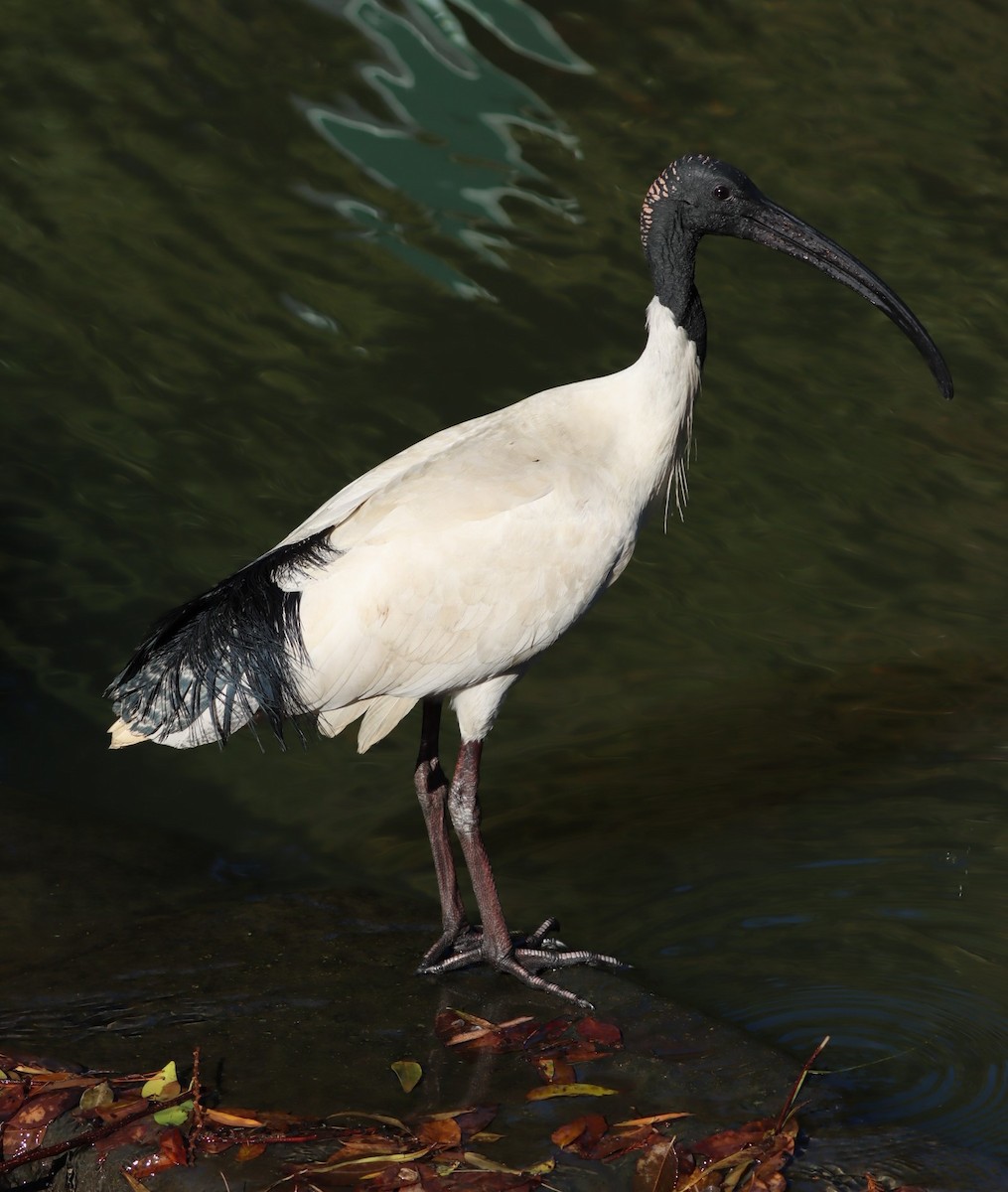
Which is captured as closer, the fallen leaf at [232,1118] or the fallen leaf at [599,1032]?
the fallen leaf at [232,1118]

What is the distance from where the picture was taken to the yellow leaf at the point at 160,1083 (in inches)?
164

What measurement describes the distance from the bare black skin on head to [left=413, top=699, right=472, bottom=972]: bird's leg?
5.03 feet

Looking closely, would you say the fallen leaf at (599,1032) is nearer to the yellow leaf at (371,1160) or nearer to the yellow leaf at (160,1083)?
the yellow leaf at (371,1160)

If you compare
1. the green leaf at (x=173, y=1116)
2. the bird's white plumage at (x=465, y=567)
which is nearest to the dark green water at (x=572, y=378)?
the bird's white plumage at (x=465, y=567)

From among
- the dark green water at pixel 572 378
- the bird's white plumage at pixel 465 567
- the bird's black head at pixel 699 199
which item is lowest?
the dark green water at pixel 572 378

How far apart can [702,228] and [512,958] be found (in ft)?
7.86

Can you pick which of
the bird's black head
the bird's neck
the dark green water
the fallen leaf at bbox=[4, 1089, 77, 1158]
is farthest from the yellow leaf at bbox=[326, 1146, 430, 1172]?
the bird's black head

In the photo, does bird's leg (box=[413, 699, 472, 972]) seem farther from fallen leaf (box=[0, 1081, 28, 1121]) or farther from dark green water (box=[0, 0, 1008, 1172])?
fallen leaf (box=[0, 1081, 28, 1121])

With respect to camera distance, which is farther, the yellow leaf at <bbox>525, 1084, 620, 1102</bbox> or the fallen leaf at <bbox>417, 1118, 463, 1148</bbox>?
the yellow leaf at <bbox>525, 1084, 620, 1102</bbox>

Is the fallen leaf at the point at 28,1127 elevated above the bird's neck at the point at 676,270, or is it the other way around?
the bird's neck at the point at 676,270

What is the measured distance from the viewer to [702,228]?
5.29m

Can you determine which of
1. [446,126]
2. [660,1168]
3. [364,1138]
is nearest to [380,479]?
[364,1138]

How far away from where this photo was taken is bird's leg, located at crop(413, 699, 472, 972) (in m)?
5.25

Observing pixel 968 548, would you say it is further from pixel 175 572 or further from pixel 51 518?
pixel 51 518
